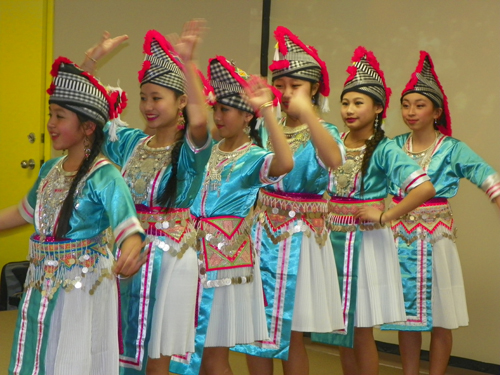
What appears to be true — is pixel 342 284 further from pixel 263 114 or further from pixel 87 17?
pixel 87 17

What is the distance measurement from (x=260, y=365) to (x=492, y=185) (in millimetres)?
1519

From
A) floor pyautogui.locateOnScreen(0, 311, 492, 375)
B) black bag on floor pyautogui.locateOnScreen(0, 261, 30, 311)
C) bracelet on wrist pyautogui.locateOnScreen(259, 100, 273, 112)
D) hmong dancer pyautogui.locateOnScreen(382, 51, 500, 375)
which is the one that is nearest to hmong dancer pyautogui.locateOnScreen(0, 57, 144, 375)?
bracelet on wrist pyautogui.locateOnScreen(259, 100, 273, 112)

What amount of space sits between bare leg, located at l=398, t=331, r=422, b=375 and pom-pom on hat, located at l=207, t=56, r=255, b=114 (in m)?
1.62

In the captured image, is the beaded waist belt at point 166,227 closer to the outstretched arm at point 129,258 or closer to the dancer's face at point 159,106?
the dancer's face at point 159,106

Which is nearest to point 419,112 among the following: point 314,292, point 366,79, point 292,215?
point 366,79

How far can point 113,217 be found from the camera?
225 cm

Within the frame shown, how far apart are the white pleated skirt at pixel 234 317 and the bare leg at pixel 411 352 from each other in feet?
3.76

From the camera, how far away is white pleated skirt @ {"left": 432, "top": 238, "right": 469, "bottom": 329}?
3.85 metres

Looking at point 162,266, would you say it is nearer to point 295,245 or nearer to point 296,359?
point 295,245

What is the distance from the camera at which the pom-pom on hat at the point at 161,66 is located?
9.39ft

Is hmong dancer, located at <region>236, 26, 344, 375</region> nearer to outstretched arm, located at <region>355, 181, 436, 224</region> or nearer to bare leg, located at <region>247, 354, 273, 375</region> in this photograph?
bare leg, located at <region>247, 354, 273, 375</region>

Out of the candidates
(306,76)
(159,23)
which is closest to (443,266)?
(306,76)

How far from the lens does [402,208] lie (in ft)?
11.2

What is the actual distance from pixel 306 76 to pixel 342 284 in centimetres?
103
